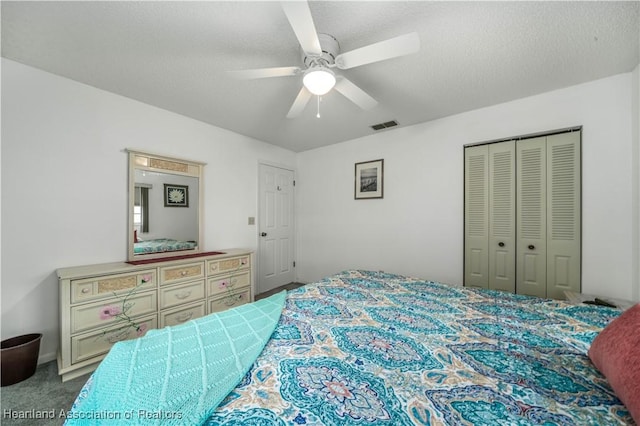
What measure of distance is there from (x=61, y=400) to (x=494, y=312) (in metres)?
2.90

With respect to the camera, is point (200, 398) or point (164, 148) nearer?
point (200, 398)

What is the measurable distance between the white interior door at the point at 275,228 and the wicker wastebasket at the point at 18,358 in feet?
7.61

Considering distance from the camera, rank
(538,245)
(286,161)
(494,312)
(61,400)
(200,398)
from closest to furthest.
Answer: (200,398) < (494,312) < (61,400) < (538,245) < (286,161)

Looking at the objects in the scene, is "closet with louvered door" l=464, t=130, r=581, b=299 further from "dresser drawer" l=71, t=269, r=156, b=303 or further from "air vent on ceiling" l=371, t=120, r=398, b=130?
"dresser drawer" l=71, t=269, r=156, b=303

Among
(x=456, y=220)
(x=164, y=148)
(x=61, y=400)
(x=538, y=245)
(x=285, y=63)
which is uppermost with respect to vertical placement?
(x=285, y=63)

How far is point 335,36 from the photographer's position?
1.64 m

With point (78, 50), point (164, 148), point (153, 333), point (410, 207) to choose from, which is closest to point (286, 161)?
point (164, 148)

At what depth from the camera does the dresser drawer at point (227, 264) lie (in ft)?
9.06

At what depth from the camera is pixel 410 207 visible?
3.27 meters

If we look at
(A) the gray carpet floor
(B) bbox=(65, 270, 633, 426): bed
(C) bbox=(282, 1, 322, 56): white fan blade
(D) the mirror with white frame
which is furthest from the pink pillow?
(D) the mirror with white frame

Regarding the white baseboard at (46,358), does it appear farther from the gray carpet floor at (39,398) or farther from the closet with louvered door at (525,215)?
the closet with louvered door at (525,215)

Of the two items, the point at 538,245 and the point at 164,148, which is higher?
the point at 164,148

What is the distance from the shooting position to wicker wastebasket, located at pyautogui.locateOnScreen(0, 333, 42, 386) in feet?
5.59

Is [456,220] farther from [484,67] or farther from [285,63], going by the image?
[285,63]
